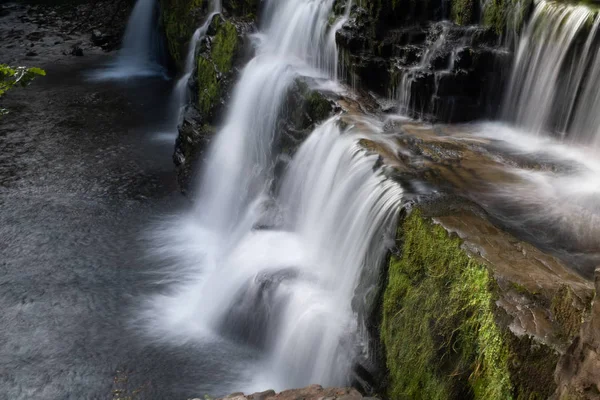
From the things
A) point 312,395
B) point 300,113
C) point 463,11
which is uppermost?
point 463,11

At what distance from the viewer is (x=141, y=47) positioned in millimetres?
25062

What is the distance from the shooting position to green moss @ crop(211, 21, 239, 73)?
46.0 feet

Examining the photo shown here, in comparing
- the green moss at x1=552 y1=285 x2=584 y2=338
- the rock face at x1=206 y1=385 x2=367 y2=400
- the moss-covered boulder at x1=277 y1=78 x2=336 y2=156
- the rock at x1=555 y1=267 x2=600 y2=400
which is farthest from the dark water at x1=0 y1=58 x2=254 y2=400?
the rock at x1=555 y1=267 x2=600 y2=400

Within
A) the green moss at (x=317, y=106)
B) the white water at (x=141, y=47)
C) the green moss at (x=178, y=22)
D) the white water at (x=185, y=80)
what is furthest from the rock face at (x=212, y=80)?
the white water at (x=141, y=47)

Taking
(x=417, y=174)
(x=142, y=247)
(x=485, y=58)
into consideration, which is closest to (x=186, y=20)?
(x=142, y=247)

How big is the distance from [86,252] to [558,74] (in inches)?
365

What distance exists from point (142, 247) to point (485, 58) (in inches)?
296

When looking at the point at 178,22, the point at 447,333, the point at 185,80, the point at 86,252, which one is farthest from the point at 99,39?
the point at 447,333

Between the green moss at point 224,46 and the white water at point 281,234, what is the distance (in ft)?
2.24

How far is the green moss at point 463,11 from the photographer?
10.4m

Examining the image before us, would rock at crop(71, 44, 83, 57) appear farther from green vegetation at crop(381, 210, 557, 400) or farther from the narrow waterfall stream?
green vegetation at crop(381, 210, 557, 400)

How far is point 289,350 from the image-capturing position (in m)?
8.11

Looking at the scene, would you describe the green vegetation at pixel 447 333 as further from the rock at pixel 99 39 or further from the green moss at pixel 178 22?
the rock at pixel 99 39

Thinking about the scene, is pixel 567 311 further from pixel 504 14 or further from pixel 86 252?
pixel 86 252
